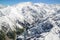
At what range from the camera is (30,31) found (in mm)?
10133

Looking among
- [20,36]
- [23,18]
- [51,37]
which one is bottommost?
[51,37]

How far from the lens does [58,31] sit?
9.51m

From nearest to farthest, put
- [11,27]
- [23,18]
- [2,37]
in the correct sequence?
[2,37] < [11,27] < [23,18]

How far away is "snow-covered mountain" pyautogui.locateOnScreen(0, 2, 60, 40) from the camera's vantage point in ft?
31.1

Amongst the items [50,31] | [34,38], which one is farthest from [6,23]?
[50,31]

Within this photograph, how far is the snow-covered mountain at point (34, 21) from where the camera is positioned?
9.47m

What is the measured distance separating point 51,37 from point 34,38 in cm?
100

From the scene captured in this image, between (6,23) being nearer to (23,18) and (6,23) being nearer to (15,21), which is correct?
(15,21)

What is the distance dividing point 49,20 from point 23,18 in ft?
6.18

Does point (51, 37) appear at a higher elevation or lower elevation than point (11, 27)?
lower

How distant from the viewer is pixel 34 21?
11.4 m

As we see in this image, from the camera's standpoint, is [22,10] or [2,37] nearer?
[2,37]

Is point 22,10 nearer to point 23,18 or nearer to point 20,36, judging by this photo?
point 23,18

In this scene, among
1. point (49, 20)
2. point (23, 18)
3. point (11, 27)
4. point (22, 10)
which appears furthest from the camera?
point (22, 10)
